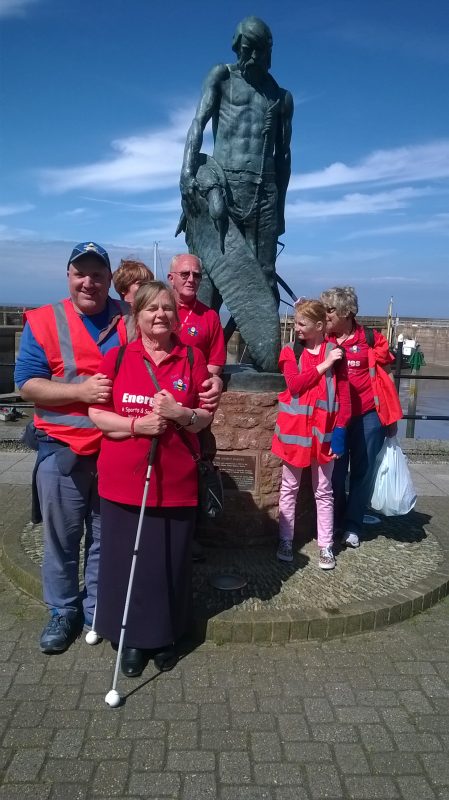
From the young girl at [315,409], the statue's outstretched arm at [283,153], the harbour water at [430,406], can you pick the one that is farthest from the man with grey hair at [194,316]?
the harbour water at [430,406]

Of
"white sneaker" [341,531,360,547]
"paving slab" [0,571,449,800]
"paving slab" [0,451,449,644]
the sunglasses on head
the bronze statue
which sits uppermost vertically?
the bronze statue

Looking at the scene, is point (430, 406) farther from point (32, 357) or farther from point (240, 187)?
point (32, 357)

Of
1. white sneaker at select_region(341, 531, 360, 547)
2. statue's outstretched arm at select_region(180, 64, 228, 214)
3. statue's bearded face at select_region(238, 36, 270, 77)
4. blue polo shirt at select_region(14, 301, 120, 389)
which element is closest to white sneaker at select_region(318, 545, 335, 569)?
white sneaker at select_region(341, 531, 360, 547)

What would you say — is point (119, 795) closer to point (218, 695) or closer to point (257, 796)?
point (257, 796)

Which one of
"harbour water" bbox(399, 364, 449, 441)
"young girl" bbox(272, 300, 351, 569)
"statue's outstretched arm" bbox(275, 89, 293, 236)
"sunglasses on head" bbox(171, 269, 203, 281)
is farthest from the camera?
"harbour water" bbox(399, 364, 449, 441)

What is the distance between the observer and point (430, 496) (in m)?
6.59

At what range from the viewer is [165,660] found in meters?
3.00

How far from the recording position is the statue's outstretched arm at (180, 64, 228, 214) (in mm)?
4836

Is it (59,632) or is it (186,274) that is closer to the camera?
(59,632)

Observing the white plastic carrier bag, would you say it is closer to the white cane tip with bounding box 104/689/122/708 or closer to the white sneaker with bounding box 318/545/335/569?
the white sneaker with bounding box 318/545/335/569

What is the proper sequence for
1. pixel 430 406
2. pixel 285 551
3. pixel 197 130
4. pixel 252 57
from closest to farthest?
1. pixel 285 551
2. pixel 252 57
3. pixel 197 130
4. pixel 430 406

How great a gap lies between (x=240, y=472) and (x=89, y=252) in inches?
86.4

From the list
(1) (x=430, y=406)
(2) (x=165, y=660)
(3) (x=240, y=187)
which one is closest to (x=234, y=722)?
(2) (x=165, y=660)

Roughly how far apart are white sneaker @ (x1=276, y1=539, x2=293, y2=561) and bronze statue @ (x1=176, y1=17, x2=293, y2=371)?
1383mm
